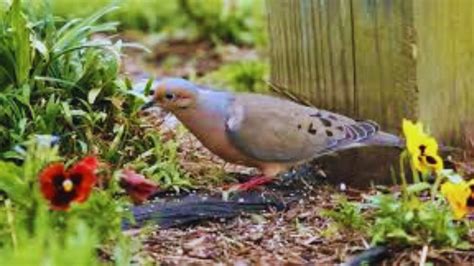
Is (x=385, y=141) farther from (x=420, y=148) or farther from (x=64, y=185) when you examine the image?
(x=64, y=185)

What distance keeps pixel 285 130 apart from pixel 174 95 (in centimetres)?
45

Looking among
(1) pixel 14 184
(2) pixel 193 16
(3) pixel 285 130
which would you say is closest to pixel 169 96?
(3) pixel 285 130

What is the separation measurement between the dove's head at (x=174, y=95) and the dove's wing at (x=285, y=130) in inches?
6.4

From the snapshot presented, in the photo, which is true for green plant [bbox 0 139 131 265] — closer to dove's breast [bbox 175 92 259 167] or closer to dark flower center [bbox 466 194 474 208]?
dove's breast [bbox 175 92 259 167]

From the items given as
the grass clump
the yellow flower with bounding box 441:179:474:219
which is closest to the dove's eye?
the grass clump

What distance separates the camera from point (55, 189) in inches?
155

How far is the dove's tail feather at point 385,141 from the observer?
5135mm

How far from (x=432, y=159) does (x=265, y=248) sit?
65cm

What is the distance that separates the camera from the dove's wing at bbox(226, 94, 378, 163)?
16.6 ft

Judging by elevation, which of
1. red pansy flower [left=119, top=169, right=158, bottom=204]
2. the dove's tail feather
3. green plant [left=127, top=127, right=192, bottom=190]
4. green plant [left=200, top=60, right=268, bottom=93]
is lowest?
green plant [left=200, top=60, right=268, bottom=93]

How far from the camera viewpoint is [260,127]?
5.09 metres

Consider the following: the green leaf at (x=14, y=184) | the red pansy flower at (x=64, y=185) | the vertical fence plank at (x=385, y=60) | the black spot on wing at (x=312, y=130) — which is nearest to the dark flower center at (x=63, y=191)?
the red pansy flower at (x=64, y=185)

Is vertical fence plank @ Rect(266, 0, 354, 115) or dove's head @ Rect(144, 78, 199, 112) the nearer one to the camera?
dove's head @ Rect(144, 78, 199, 112)

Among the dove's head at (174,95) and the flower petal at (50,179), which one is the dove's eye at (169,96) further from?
the flower petal at (50,179)
